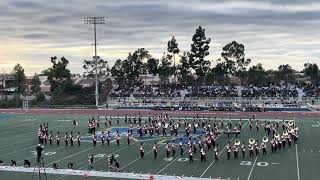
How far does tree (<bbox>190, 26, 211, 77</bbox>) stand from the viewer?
2842 inches

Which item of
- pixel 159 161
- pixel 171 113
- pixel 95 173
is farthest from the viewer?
pixel 171 113

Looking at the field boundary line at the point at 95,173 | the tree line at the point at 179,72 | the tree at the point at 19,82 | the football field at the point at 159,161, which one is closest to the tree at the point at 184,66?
the tree line at the point at 179,72

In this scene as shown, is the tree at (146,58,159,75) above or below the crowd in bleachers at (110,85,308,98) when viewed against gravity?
above

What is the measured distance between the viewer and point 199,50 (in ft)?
238

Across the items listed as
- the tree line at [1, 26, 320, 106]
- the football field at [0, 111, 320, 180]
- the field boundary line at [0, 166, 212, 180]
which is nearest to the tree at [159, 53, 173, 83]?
the tree line at [1, 26, 320, 106]

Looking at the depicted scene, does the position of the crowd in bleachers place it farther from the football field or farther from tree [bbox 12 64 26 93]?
tree [bbox 12 64 26 93]

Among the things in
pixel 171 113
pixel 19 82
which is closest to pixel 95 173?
pixel 171 113

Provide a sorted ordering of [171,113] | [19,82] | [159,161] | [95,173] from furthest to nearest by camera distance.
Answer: [19,82] → [171,113] → [159,161] → [95,173]

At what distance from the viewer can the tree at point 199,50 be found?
72.2 meters

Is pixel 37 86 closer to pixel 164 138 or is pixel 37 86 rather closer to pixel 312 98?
pixel 312 98

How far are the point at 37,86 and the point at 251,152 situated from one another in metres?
69.8

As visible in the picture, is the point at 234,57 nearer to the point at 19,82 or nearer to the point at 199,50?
the point at 199,50

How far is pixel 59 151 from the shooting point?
85.3 feet

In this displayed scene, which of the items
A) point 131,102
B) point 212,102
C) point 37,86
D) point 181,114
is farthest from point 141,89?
point 37,86
